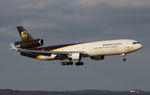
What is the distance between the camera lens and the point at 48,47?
150 meters

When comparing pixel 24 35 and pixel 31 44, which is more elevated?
pixel 24 35

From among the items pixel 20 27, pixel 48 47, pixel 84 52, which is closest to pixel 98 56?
pixel 84 52

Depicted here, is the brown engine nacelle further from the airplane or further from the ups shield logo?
the ups shield logo

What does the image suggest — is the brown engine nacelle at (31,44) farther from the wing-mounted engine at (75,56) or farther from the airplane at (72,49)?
the wing-mounted engine at (75,56)

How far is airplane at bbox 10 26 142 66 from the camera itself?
135250mm

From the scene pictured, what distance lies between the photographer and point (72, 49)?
14375cm

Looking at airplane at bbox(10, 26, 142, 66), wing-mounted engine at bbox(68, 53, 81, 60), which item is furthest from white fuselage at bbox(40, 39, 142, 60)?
wing-mounted engine at bbox(68, 53, 81, 60)

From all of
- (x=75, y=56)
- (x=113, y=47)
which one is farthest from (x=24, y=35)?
(x=113, y=47)

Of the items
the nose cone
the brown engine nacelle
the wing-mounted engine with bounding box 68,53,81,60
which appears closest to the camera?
the nose cone

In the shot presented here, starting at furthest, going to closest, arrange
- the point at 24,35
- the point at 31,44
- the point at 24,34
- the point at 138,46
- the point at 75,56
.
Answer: the point at 24,34, the point at 24,35, the point at 31,44, the point at 75,56, the point at 138,46

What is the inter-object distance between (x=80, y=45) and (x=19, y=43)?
65.4ft

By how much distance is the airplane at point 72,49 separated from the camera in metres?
135

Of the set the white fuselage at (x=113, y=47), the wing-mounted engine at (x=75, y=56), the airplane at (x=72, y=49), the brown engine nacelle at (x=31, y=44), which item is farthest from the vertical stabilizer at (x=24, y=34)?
the white fuselage at (x=113, y=47)

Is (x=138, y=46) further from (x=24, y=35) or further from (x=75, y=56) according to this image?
(x=24, y=35)
